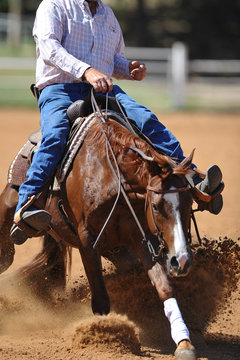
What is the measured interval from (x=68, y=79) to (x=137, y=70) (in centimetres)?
63

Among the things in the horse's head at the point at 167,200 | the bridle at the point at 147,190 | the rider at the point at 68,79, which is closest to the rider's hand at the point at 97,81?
the rider at the point at 68,79

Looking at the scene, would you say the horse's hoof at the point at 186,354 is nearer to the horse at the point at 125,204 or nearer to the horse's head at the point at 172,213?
the horse at the point at 125,204

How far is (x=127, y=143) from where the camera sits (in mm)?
4430

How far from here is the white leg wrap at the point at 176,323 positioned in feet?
13.6

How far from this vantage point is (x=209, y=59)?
1213 inches

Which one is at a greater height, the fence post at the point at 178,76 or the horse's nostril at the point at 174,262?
the fence post at the point at 178,76

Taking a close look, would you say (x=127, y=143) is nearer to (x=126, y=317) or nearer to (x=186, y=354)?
(x=126, y=317)

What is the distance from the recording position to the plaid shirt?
4.66 metres

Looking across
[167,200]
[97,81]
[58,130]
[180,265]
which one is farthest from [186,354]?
[97,81]

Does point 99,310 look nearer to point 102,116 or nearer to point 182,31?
point 102,116

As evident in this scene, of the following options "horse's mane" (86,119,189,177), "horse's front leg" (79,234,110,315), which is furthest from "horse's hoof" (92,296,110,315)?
"horse's mane" (86,119,189,177)

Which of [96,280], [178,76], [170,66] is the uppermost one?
[170,66]

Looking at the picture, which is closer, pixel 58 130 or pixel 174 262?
pixel 174 262

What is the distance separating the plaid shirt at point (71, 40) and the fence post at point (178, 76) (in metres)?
15.0
